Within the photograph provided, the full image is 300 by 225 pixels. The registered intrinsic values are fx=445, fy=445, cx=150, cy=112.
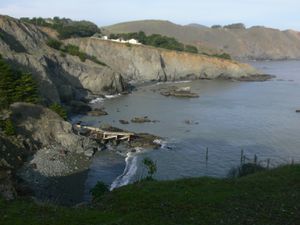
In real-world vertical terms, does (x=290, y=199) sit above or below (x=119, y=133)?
above

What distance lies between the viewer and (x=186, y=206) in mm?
19156

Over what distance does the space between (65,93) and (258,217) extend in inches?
2331

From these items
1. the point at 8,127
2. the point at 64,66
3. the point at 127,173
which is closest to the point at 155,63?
the point at 64,66

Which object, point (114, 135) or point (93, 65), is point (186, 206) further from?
point (93, 65)

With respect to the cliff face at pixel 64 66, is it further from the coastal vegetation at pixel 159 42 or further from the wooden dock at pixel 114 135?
the coastal vegetation at pixel 159 42

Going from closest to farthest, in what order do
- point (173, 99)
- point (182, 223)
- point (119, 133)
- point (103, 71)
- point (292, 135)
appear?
point (182, 223)
point (119, 133)
point (292, 135)
point (173, 99)
point (103, 71)

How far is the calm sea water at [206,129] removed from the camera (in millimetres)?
41344

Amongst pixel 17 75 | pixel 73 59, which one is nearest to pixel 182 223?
pixel 17 75

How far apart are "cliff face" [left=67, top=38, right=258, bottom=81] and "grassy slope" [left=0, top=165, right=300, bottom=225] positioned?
9587 centimetres

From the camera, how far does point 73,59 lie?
97188mm

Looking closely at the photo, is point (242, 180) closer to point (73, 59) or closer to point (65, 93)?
point (65, 93)

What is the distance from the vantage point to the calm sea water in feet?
136

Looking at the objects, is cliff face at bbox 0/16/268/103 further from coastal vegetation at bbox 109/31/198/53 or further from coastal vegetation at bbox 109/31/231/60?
coastal vegetation at bbox 109/31/198/53

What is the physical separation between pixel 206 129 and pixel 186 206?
40.0m
